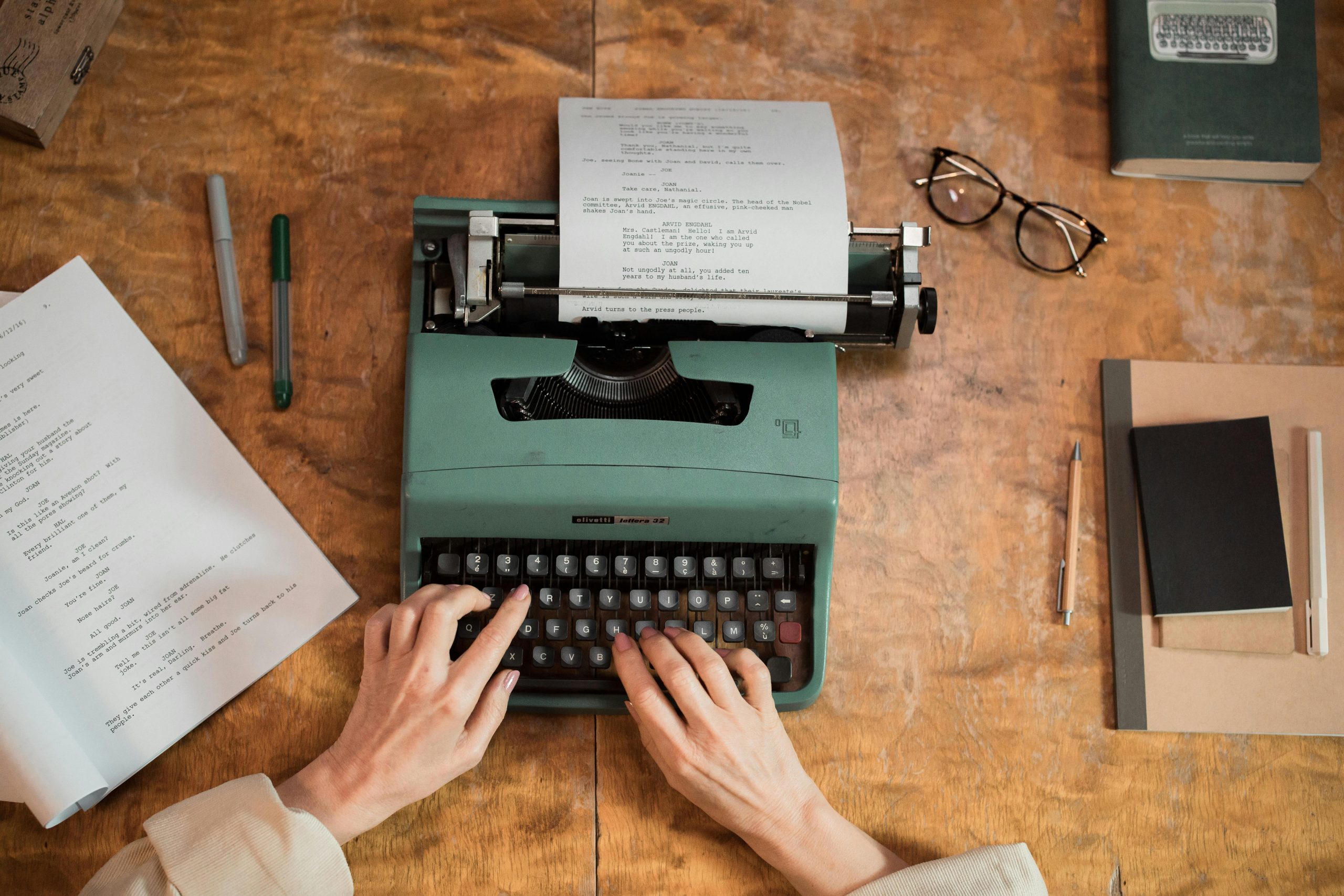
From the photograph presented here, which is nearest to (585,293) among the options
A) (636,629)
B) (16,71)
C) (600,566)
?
(600,566)

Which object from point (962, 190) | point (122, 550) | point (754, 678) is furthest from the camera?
point (962, 190)

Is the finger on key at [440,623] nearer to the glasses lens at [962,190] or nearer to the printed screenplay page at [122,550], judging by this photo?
the printed screenplay page at [122,550]

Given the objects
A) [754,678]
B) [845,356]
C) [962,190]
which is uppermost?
[962,190]

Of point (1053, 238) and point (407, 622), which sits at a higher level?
point (1053, 238)

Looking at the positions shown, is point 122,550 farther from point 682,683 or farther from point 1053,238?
point 1053,238

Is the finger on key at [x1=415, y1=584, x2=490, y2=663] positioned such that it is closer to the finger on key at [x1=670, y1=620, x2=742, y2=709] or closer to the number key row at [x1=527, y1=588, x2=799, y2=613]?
the number key row at [x1=527, y1=588, x2=799, y2=613]

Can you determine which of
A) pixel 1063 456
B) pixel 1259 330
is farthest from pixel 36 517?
pixel 1259 330

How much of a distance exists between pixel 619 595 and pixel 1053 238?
1.01m

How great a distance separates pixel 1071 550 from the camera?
1.52m

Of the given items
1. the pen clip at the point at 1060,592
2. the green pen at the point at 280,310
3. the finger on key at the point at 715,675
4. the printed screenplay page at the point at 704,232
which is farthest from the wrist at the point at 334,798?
the pen clip at the point at 1060,592

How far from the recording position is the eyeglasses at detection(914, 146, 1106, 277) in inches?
65.4

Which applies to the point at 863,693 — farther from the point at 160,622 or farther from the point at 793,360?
the point at 160,622

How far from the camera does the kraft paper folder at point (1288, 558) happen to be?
147 cm

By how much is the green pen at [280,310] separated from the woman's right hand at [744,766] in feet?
2.41
